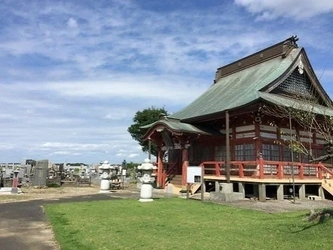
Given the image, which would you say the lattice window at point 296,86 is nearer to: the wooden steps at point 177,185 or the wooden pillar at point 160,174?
the wooden steps at point 177,185

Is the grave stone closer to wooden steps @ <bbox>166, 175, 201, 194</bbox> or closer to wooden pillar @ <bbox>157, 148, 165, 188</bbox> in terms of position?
wooden pillar @ <bbox>157, 148, 165, 188</bbox>

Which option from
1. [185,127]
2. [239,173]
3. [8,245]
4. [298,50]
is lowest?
[8,245]

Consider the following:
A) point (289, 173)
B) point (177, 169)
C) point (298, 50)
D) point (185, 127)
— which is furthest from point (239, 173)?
point (298, 50)

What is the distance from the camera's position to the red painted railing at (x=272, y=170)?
17.9 meters

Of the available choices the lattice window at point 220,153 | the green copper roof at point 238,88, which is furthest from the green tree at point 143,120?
the lattice window at point 220,153

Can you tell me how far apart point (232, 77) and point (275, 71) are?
20.4ft

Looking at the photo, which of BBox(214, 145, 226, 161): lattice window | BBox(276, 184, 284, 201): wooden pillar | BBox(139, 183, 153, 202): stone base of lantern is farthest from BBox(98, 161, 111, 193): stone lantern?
BBox(276, 184, 284, 201): wooden pillar

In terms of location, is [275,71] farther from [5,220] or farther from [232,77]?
[5,220]

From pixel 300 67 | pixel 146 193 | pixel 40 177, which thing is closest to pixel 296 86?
pixel 300 67

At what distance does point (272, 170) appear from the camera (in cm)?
1936

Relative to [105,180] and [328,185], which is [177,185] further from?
[328,185]

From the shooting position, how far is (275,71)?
869 inches

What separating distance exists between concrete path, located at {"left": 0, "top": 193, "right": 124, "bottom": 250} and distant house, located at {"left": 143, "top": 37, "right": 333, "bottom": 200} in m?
10.0

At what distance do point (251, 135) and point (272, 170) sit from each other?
2358 mm
